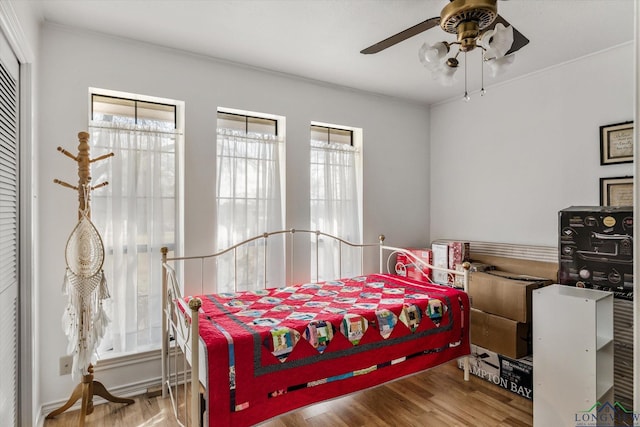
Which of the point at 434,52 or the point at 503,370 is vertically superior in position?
the point at 434,52

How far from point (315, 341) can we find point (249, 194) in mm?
1541

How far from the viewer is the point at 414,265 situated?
348 cm

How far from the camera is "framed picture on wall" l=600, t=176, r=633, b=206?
8.21 feet

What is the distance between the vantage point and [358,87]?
11.3 ft

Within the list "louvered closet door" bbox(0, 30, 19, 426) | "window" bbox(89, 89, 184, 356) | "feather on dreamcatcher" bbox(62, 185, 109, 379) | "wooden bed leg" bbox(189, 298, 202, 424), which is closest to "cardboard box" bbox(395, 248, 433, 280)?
"window" bbox(89, 89, 184, 356)

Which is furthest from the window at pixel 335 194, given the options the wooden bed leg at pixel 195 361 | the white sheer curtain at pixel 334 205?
the wooden bed leg at pixel 195 361

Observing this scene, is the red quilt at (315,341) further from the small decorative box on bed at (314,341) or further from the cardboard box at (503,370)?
the cardboard box at (503,370)

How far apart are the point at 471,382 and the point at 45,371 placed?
9.63ft

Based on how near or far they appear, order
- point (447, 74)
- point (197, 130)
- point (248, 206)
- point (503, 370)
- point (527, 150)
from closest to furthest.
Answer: point (447, 74), point (503, 370), point (197, 130), point (248, 206), point (527, 150)

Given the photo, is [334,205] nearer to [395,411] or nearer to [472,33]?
[395,411]

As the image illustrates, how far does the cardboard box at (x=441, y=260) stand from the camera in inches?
130

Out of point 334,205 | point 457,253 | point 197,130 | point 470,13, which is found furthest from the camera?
point 334,205

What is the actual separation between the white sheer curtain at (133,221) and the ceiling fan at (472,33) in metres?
1.91

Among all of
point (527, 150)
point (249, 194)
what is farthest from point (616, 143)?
point (249, 194)
